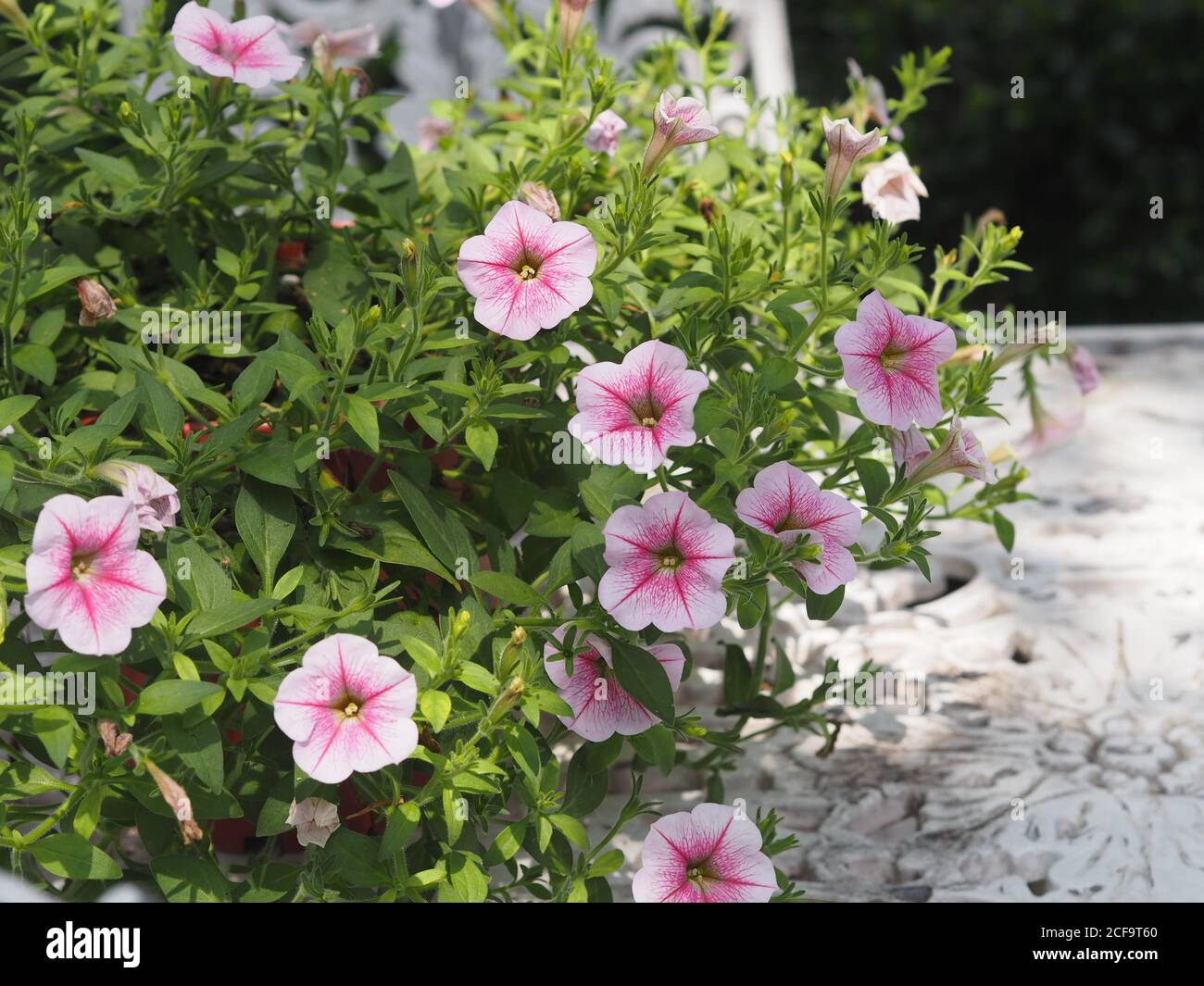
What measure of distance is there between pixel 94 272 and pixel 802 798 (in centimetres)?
74

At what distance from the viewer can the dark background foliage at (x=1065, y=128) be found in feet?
12.0

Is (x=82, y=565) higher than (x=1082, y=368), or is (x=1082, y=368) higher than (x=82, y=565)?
(x=1082, y=368)

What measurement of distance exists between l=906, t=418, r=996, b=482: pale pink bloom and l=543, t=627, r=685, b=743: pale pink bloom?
218 mm

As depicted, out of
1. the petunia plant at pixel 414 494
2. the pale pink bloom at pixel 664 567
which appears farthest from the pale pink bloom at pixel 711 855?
the pale pink bloom at pixel 664 567

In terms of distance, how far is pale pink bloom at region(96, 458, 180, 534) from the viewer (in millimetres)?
836

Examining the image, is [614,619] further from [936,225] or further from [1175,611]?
[936,225]

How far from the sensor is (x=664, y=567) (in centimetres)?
85

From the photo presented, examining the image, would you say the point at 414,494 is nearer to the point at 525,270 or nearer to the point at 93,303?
the point at 525,270

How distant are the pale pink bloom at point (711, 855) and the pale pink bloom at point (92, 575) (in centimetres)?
37

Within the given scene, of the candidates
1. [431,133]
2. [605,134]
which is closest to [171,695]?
Result: [605,134]

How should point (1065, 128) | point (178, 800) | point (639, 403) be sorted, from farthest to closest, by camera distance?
point (1065, 128), point (639, 403), point (178, 800)

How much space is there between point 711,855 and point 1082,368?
0.68 m

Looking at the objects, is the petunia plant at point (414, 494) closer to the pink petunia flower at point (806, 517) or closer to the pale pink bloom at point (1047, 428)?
the pink petunia flower at point (806, 517)

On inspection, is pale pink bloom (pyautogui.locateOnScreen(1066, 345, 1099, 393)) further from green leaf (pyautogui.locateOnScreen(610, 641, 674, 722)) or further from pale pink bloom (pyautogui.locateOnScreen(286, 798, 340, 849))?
pale pink bloom (pyautogui.locateOnScreen(286, 798, 340, 849))
